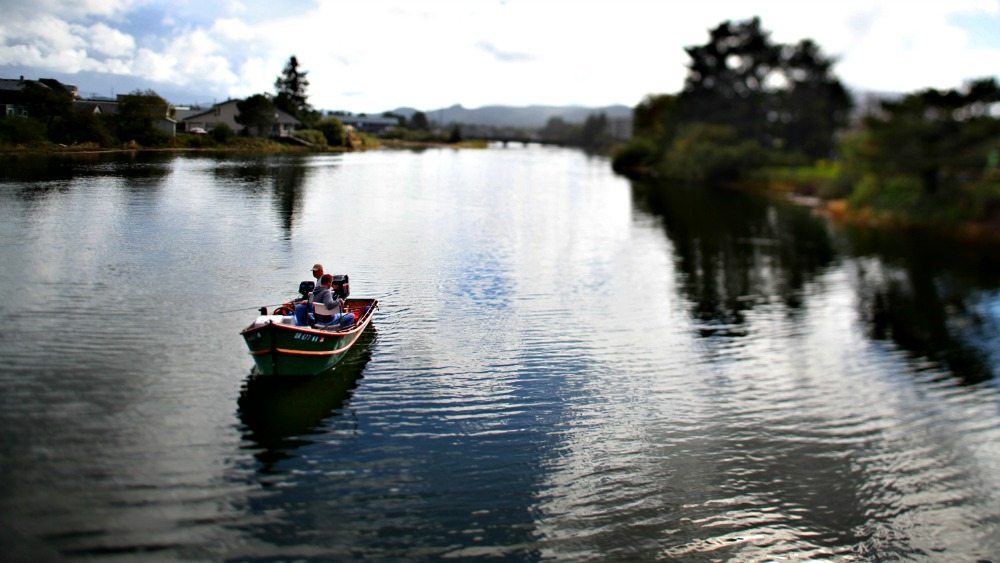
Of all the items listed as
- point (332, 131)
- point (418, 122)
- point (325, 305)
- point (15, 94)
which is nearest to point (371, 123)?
point (418, 122)

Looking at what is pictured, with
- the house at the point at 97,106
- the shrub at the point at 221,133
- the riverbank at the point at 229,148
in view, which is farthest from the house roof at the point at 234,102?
the house at the point at 97,106

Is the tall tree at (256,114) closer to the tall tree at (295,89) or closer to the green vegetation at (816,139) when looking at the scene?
the tall tree at (295,89)

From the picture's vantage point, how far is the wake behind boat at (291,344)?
665 inches

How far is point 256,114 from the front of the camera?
65375 mm

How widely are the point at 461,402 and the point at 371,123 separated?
438 feet

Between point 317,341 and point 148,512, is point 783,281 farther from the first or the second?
point 148,512

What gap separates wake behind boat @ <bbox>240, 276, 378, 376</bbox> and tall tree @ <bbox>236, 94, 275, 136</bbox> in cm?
5024

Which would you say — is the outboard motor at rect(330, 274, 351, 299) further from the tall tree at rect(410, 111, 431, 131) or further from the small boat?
the tall tree at rect(410, 111, 431, 131)

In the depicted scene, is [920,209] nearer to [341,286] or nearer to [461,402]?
[341,286]

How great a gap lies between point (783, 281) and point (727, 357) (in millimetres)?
15335

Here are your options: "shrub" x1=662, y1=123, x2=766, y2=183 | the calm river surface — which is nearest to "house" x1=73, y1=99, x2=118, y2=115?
the calm river surface

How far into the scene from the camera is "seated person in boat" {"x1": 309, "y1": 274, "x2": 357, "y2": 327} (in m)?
18.7

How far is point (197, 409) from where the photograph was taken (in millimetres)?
15719

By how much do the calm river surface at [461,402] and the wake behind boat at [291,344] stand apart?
0.48 meters
